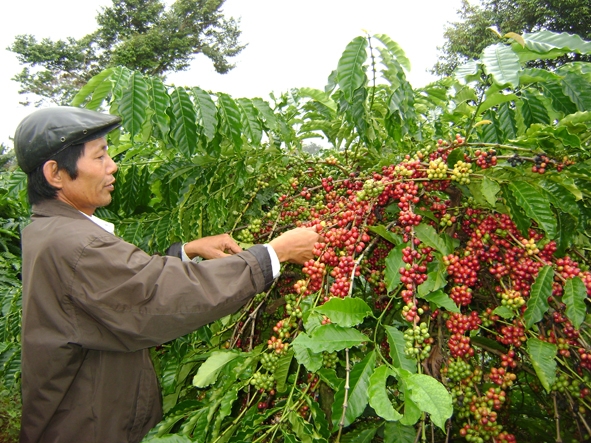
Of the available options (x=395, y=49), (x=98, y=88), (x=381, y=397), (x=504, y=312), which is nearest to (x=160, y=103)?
(x=98, y=88)

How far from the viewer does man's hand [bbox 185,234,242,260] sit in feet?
6.92

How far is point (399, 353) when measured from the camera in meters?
1.36

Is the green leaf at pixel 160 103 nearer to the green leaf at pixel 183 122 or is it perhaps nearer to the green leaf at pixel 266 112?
the green leaf at pixel 183 122

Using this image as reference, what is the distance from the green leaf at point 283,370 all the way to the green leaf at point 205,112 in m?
0.89

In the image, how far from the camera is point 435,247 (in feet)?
4.82

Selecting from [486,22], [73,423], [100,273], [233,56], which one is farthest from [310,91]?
[233,56]

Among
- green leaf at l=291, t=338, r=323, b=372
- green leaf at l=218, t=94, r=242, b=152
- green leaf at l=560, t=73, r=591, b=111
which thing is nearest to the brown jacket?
green leaf at l=291, t=338, r=323, b=372

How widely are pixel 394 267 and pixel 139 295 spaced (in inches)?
32.5

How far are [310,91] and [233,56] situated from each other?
27712 mm

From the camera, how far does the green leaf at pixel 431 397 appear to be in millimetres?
1110

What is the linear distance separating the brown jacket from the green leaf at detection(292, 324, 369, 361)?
374 mm

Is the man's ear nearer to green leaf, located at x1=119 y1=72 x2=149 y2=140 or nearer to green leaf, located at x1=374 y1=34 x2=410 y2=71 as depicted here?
green leaf, located at x1=119 y1=72 x2=149 y2=140

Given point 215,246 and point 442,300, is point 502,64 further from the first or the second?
point 215,246

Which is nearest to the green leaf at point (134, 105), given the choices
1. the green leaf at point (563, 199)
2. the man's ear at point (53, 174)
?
the man's ear at point (53, 174)
